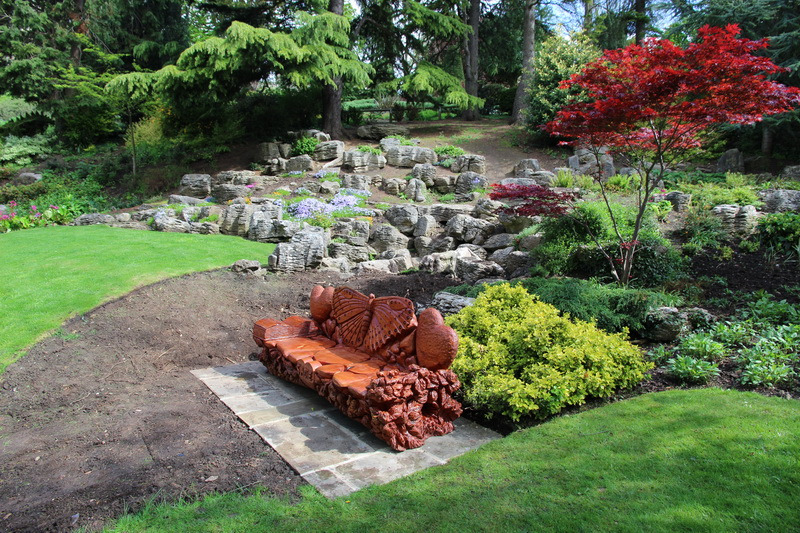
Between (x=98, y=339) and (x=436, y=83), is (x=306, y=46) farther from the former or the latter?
(x=98, y=339)

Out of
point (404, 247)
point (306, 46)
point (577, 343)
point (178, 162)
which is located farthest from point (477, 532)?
point (178, 162)

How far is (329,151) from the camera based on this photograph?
655 inches

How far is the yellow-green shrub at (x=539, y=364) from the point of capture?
3.61 meters

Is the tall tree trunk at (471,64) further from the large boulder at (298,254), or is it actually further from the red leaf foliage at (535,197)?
the red leaf foliage at (535,197)

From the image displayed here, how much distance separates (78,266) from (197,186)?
798cm

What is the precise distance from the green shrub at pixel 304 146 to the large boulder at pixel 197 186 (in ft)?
11.5

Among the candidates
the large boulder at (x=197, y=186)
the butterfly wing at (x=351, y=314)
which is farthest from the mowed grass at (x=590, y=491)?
the large boulder at (x=197, y=186)

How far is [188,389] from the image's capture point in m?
4.39

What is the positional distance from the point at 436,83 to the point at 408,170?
502cm

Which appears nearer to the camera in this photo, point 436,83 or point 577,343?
point 577,343

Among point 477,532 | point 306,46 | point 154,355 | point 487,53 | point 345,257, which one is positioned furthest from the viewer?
point 487,53

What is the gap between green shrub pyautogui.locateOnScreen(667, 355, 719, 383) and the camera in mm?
3938

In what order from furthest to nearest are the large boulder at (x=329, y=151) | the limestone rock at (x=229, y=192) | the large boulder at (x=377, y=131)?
the large boulder at (x=377, y=131) < the large boulder at (x=329, y=151) < the limestone rock at (x=229, y=192)

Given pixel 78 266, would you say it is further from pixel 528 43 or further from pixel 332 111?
pixel 528 43
